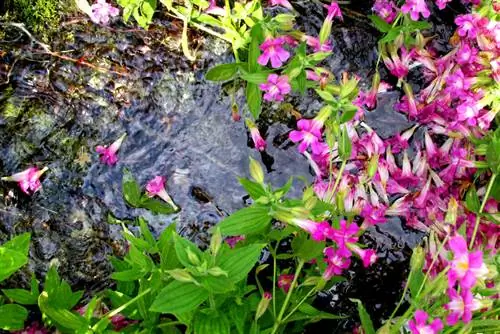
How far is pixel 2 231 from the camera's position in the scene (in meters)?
2.52

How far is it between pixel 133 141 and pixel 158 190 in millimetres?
243

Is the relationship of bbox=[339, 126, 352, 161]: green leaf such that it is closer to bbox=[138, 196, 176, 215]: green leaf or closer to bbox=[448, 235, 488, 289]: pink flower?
bbox=[448, 235, 488, 289]: pink flower

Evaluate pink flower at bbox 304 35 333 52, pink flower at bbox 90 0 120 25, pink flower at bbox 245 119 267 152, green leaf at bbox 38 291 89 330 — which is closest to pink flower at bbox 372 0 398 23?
pink flower at bbox 304 35 333 52

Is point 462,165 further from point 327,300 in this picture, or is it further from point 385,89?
point 327,300

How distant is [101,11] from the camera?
2.73 metres

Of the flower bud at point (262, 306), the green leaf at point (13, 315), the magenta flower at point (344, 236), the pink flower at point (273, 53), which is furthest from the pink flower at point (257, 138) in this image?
the green leaf at point (13, 315)

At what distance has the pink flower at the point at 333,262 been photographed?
2.07 metres

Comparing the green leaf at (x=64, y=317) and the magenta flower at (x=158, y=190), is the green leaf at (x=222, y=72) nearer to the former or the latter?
the magenta flower at (x=158, y=190)

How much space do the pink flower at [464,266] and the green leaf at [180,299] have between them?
63 cm

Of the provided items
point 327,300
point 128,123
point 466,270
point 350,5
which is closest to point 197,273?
point 466,270

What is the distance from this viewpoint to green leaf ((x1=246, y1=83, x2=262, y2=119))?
249cm

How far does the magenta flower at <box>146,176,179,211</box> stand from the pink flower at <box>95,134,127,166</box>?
18 cm

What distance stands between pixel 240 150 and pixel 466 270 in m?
1.24

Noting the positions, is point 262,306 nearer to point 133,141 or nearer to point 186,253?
point 186,253
